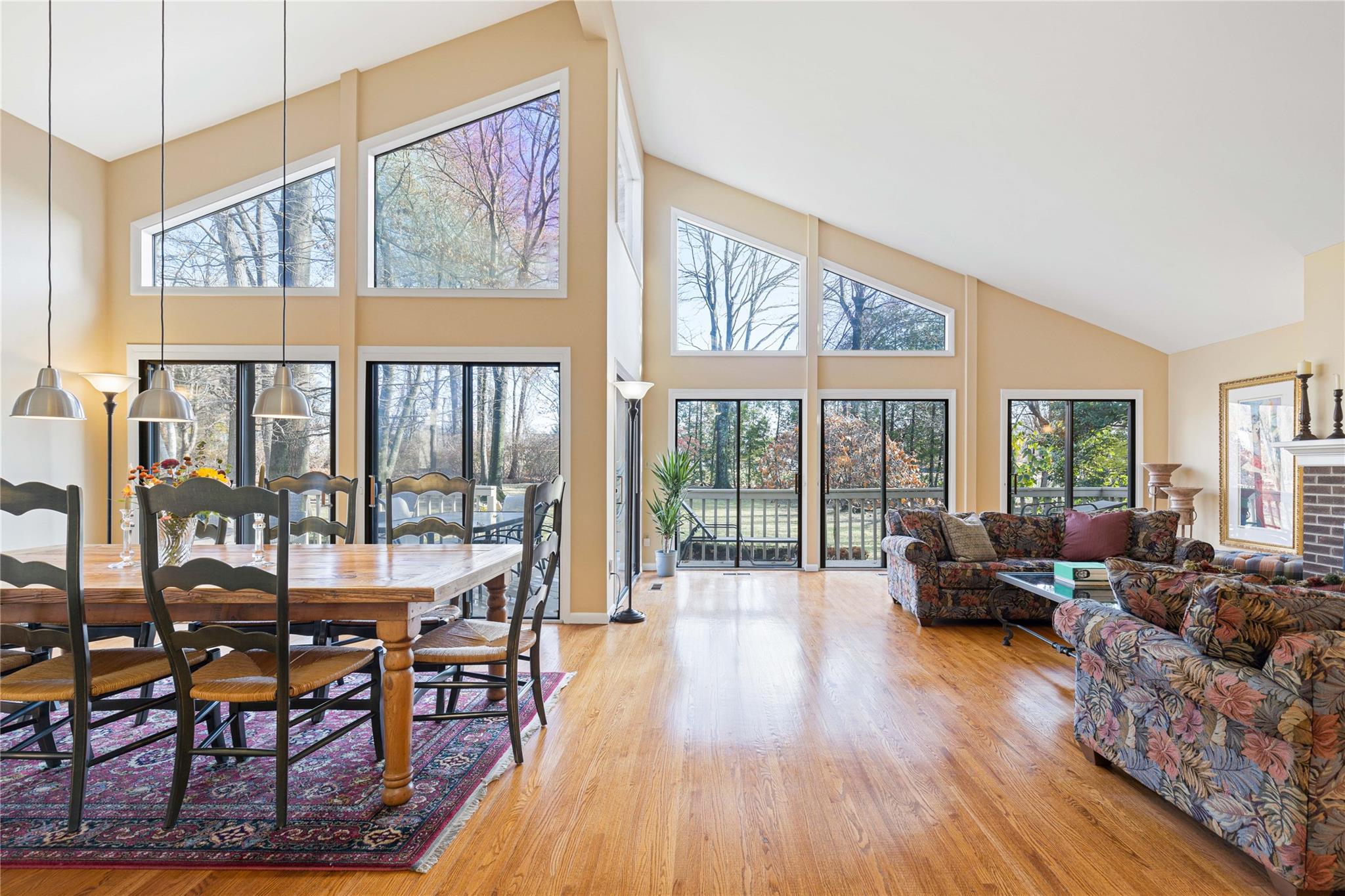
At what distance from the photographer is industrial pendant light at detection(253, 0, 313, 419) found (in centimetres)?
331

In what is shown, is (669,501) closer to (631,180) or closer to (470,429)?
(470,429)

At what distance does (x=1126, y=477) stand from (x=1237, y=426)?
1335mm

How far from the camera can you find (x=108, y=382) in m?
5.02

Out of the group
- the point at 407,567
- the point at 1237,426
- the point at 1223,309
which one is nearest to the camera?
the point at 407,567

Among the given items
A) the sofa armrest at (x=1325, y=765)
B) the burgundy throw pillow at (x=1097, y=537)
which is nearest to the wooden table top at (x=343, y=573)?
the sofa armrest at (x=1325, y=765)

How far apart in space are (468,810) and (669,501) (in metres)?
5.07

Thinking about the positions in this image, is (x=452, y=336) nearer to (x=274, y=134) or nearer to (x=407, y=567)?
(x=274, y=134)

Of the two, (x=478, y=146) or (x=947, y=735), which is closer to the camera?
(x=947, y=735)

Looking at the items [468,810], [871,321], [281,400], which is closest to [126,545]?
[281,400]

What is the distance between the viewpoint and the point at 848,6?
4324mm

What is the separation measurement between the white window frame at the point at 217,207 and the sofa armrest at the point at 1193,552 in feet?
22.2

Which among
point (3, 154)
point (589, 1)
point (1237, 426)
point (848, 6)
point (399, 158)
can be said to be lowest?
point (1237, 426)

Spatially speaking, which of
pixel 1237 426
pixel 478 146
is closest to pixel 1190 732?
pixel 478 146

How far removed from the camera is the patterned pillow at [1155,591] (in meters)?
2.43
